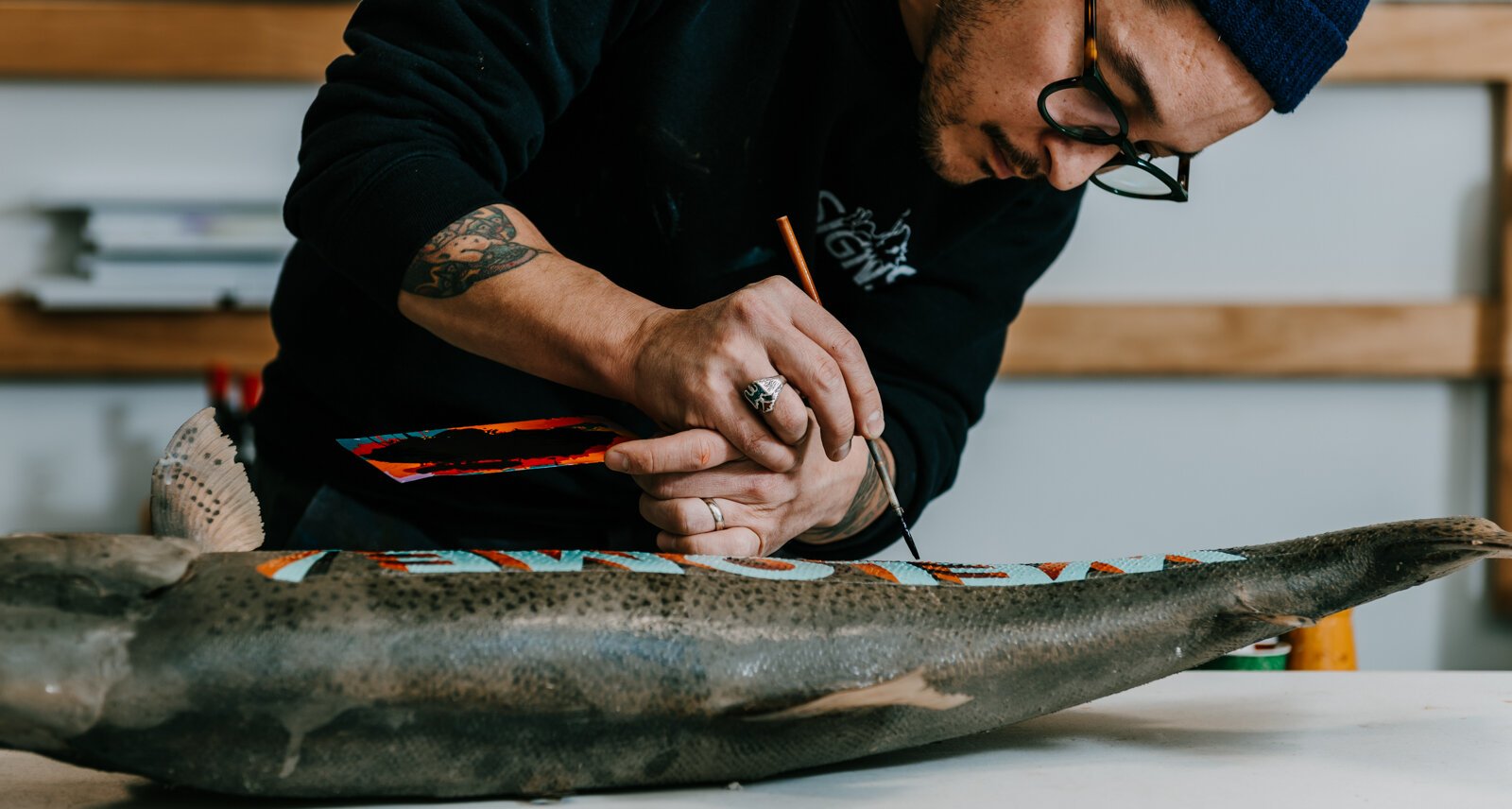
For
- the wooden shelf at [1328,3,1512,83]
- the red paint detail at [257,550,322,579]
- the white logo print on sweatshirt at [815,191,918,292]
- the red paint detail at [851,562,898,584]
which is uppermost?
the wooden shelf at [1328,3,1512,83]

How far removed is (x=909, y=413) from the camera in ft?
4.73

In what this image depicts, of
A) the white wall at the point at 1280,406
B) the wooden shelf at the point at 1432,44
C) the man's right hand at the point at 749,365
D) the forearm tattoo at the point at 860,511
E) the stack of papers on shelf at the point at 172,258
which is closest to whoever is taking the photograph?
the man's right hand at the point at 749,365

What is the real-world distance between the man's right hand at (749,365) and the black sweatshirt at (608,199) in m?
0.21

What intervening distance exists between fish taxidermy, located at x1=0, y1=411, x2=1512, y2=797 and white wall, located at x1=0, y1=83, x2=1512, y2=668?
180 centimetres

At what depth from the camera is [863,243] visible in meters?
1.44

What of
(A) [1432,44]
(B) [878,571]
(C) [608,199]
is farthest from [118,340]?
(A) [1432,44]

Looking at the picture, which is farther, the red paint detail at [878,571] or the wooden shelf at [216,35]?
the wooden shelf at [216,35]

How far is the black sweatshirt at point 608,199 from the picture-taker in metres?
1.10

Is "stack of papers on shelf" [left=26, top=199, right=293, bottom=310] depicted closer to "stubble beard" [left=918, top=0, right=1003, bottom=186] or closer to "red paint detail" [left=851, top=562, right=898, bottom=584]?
"stubble beard" [left=918, top=0, right=1003, bottom=186]

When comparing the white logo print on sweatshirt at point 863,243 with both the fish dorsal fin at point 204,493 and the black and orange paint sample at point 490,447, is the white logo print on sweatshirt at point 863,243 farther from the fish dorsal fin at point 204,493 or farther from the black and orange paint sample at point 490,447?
the fish dorsal fin at point 204,493

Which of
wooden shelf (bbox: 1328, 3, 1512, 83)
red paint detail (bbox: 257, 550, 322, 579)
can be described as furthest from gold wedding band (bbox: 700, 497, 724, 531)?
wooden shelf (bbox: 1328, 3, 1512, 83)

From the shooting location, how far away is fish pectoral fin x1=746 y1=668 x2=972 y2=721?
2.84ft

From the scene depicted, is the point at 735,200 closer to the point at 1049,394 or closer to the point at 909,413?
the point at 909,413

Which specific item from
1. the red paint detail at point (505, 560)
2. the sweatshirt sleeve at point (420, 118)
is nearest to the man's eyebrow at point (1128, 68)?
the sweatshirt sleeve at point (420, 118)
